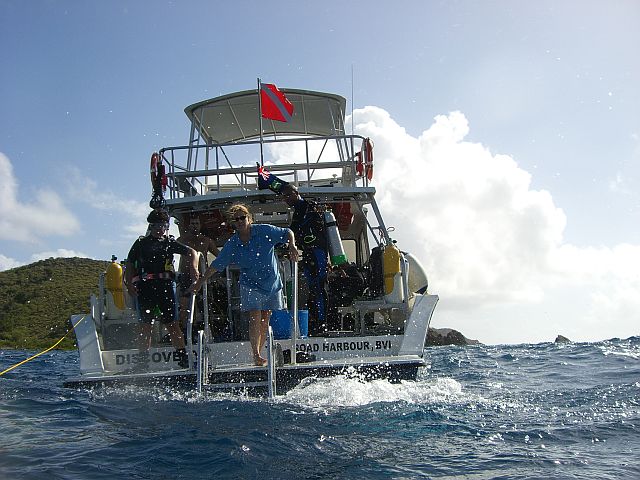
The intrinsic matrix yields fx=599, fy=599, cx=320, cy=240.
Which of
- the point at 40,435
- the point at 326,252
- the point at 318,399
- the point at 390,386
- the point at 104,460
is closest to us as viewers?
the point at 104,460

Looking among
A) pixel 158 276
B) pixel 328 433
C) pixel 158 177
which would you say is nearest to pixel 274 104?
pixel 158 177

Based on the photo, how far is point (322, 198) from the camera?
8.02 meters

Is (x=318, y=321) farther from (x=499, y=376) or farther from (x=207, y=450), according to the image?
(x=207, y=450)

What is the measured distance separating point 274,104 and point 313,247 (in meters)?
2.87

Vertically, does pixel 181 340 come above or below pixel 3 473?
above

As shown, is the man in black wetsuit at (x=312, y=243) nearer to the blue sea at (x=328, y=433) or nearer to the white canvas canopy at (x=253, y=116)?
the blue sea at (x=328, y=433)

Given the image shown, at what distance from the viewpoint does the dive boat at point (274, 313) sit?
18.8ft

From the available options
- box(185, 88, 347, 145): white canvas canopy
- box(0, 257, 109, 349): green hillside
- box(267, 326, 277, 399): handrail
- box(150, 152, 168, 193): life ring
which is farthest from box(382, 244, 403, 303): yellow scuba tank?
box(0, 257, 109, 349): green hillside

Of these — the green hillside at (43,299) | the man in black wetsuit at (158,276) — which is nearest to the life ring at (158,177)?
the man in black wetsuit at (158,276)

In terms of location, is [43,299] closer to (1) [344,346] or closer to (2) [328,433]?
(1) [344,346]

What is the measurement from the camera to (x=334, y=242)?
7262 mm

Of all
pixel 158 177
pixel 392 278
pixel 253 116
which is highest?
pixel 253 116

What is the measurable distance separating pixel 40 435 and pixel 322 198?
4786 mm

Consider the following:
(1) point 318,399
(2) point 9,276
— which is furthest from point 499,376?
(2) point 9,276
